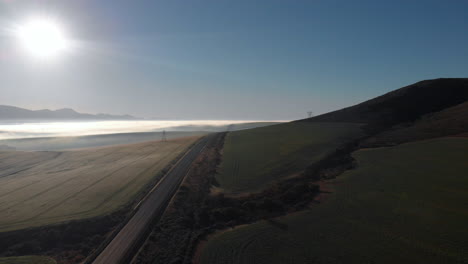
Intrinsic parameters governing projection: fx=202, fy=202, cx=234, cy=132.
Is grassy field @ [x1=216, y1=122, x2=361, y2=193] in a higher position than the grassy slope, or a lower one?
lower

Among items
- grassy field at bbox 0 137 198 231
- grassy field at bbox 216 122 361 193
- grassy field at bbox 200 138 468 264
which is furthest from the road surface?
grassy field at bbox 216 122 361 193

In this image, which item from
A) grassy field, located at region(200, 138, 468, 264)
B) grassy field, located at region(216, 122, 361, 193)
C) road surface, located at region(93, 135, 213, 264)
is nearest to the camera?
grassy field, located at region(200, 138, 468, 264)

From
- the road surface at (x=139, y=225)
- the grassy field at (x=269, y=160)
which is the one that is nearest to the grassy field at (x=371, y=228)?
the road surface at (x=139, y=225)

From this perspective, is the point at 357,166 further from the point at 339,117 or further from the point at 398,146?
the point at 339,117

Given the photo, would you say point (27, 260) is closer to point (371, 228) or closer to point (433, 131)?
point (371, 228)

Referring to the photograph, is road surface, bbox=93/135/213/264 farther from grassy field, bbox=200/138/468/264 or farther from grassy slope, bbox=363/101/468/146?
grassy slope, bbox=363/101/468/146

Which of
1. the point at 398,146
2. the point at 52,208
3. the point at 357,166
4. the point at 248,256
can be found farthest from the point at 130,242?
the point at 398,146

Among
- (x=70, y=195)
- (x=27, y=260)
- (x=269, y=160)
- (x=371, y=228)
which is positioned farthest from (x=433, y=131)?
(x=70, y=195)
